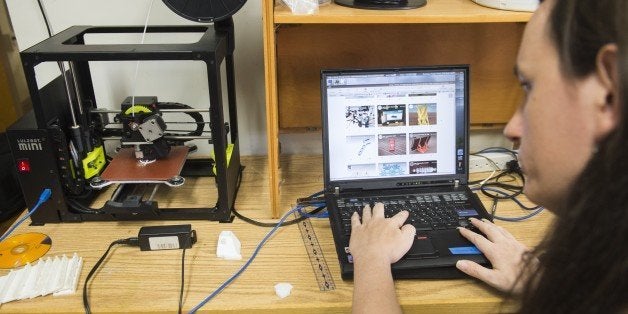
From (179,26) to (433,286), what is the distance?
86 cm

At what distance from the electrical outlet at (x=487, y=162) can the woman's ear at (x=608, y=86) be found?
2.73ft

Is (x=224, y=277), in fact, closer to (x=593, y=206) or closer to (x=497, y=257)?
(x=497, y=257)

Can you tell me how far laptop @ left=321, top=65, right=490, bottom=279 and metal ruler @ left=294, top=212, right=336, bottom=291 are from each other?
0.07 meters

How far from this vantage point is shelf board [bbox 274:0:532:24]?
3.13ft

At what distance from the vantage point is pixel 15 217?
125 cm

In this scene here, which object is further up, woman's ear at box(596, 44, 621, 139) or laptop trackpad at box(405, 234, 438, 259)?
woman's ear at box(596, 44, 621, 139)

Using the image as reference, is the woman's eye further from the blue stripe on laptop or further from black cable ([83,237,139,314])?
black cable ([83,237,139,314])

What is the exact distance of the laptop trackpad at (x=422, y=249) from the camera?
3.07ft

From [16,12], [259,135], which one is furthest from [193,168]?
[16,12]

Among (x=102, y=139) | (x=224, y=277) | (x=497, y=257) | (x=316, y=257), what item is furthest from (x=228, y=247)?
(x=497, y=257)

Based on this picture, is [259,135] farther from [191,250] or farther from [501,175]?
[501,175]

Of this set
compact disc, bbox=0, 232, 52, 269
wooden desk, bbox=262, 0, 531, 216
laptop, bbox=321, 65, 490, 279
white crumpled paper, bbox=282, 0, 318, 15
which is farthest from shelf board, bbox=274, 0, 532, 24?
compact disc, bbox=0, 232, 52, 269

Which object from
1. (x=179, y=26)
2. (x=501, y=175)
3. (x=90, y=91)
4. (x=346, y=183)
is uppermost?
(x=179, y=26)

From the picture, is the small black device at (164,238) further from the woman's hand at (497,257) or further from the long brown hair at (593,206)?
the long brown hair at (593,206)
